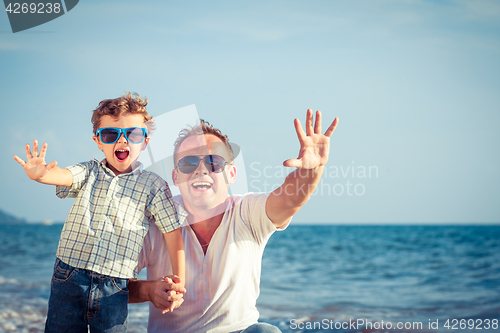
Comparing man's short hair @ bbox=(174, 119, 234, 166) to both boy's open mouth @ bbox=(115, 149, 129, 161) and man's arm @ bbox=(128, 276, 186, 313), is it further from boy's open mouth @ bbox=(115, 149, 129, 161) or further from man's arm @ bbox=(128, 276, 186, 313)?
man's arm @ bbox=(128, 276, 186, 313)

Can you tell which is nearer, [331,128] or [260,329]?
[260,329]

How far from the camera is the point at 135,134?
9.88ft

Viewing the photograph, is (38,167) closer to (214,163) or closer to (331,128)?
(214,163)

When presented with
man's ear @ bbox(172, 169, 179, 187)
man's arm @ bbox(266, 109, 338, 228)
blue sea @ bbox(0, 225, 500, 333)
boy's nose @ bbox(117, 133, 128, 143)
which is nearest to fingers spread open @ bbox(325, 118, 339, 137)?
man's arm @ bbox(266, 109, 338, 228)

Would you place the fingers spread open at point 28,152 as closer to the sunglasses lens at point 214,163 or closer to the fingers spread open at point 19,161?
the fingers spread open at point 19,161

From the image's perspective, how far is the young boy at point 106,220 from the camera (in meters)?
2.67

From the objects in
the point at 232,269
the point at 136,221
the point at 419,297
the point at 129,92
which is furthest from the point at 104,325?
the point at 419,297

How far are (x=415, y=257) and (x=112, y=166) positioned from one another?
66.0ft

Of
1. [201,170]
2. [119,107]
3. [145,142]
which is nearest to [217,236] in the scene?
[201,170]

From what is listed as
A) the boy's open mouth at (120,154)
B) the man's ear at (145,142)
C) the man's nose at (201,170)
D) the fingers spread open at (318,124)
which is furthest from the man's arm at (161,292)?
the fingers spread open at (318,124)

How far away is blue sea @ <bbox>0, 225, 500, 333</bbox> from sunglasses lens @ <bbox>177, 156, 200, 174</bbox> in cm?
414

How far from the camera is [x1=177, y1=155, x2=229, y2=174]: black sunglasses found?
3.12 metres

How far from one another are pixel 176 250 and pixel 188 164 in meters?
0.66

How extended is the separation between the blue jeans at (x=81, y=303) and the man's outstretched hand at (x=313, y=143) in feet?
5.22
